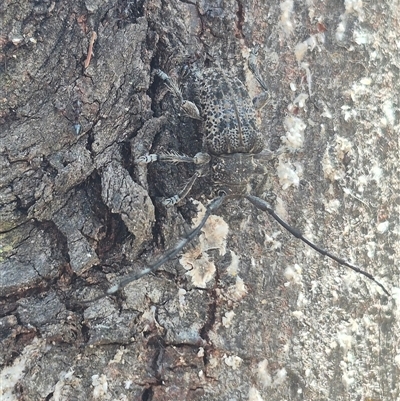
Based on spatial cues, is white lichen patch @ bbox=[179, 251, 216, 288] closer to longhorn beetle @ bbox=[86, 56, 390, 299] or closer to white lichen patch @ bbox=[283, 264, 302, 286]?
longhorn beetle @ bbox=[86, 56, 390, 299]

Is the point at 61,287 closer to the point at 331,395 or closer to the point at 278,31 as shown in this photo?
the point at 331,395

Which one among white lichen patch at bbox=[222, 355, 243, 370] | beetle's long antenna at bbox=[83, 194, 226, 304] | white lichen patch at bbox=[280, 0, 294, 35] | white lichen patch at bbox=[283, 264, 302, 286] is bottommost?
white lichen patch at bbox=[222, 355, 243, 370]

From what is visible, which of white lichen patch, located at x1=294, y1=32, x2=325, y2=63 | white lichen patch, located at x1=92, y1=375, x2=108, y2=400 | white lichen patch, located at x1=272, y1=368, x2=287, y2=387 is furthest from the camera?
white lichen patch, located at x1=294, y1=32, x2=325, y2=63

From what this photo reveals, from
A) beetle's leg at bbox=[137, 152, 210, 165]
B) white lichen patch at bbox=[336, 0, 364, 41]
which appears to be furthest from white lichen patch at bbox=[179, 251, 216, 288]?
white lichen patch at bbox=[336, 0, 364, 41]

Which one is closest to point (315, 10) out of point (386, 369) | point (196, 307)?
point (196, 307)

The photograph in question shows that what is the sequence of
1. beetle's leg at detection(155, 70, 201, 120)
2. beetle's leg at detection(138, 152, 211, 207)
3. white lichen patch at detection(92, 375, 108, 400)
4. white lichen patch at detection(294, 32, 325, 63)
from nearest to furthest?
white lichen patch at detection(92, 375, 108, 400) < beetle's leg at detection(138, 152, 211, 207) < beetle's leg at detection(155, 70, 201, 120) < white lichen patch at detection(294, 32, 325, 63)

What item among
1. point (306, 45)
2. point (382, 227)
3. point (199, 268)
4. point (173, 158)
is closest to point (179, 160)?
point (173, 158)

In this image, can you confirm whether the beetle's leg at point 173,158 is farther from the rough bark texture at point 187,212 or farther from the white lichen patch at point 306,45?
the white lichen patch at point 306,45
